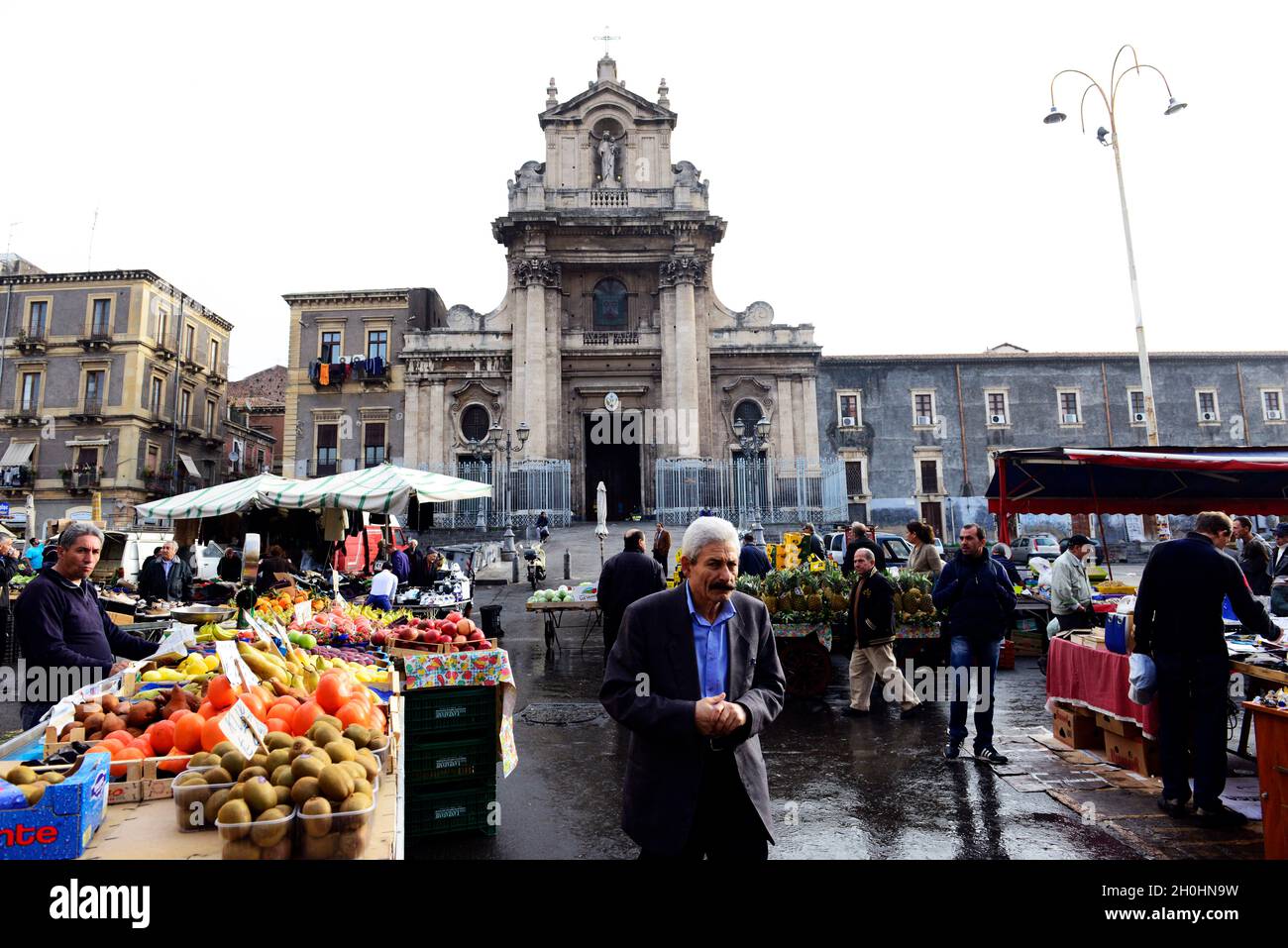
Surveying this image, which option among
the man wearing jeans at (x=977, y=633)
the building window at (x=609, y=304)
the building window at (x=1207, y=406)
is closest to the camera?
the man wearing jeans at (x=977, y=633)

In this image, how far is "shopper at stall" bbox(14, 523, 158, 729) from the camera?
14.9 ft

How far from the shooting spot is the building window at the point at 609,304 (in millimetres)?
34438

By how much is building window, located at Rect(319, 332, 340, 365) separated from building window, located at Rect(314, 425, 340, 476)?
3.58m

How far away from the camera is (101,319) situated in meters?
37.7

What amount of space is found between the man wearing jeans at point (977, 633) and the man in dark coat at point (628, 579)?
2776 millimetres

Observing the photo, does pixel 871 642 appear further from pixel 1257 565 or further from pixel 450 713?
pixel 1257 565

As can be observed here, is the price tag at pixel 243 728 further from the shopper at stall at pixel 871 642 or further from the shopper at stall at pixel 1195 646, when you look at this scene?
the shopper at stall at pixel 871 642

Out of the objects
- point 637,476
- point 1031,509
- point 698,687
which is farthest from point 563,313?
point 698,687

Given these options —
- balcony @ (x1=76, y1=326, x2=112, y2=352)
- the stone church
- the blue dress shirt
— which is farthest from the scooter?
balcony @ (x1=76, y1=326, x2=112, y2=352)

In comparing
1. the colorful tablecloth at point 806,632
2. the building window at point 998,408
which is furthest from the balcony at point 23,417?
the building window at point 998,408

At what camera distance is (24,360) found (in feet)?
123

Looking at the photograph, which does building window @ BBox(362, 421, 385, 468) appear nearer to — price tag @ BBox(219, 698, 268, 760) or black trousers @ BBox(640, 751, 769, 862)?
price tag @ BBox(219, 698, 268, 760)

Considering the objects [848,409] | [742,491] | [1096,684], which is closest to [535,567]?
[742,491]
